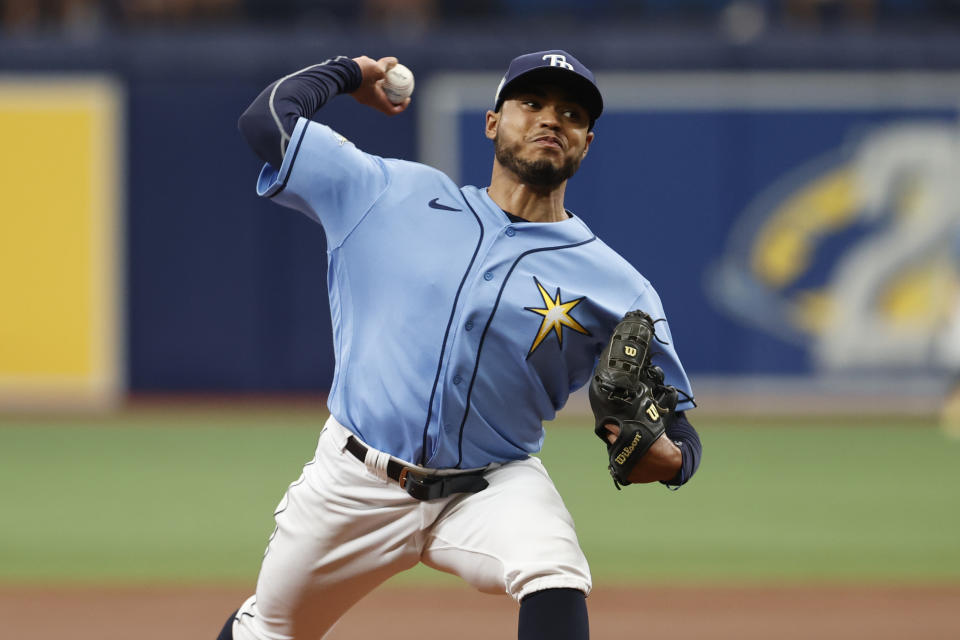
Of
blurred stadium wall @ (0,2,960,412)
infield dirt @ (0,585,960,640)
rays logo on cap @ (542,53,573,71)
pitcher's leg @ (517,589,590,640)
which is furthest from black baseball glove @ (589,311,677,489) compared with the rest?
blurred stadium wall @ (0,2,960,412)

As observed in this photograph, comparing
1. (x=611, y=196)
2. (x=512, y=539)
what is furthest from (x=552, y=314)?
(x=611, y=196)

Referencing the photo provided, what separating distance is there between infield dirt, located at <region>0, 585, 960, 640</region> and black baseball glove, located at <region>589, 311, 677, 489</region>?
2595mm

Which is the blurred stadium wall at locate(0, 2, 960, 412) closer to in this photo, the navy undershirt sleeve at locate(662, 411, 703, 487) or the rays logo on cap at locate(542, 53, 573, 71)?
the rays logo on cap at locate(542, 53, 573, 71)

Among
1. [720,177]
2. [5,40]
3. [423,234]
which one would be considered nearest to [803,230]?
[720,177]

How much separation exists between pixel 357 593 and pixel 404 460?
16.4 inches

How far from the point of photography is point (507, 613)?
6.25 meters

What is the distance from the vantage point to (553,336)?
361cm

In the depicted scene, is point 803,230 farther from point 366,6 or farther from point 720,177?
point 366,6

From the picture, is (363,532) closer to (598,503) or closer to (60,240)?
(598,503)

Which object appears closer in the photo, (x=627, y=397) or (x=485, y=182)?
(x=627, y=397)

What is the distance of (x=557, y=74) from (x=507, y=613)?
3239 millimetres

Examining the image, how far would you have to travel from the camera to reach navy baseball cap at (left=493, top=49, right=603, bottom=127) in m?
3.68

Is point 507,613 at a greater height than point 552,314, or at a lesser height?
lesser

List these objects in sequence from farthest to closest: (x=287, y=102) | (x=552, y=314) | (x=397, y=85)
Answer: (x=397, y=85), (x=287, y=102), (x=552, y=314)
